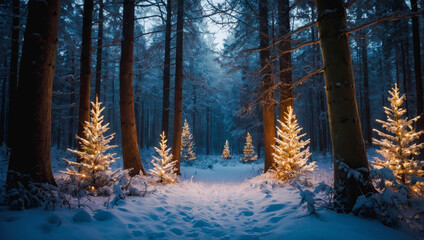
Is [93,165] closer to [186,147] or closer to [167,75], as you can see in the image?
[167,75]

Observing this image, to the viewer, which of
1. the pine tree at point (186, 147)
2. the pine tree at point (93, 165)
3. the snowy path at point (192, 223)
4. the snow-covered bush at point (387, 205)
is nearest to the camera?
the snowy path at point (192, 223)

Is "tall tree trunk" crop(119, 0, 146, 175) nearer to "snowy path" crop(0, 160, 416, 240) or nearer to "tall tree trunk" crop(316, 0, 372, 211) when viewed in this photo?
"snowy path" crop(0, 160, 416, 240)

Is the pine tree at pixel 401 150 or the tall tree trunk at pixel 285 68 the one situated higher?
the tall tree trunk at pixel 285 68

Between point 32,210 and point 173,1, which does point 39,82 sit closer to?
point 32,210

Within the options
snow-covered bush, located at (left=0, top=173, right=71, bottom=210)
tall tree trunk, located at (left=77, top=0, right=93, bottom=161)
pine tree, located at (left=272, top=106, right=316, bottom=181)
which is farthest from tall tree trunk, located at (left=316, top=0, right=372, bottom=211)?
tall tree trunk, located at (left=77, top=0, right=93, bottom=161)

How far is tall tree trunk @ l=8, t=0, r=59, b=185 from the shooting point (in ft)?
10.9

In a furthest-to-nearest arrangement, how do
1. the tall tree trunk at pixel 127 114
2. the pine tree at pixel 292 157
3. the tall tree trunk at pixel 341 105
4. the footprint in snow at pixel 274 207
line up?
the tall tree trunk at pixel 127 114 < the pine tree at pixel 292 157 < the footprint in snow at pixel 274 207 < the tall tree trunk at pixel 341 105

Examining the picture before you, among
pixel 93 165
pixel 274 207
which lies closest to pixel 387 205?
pixel 274 207

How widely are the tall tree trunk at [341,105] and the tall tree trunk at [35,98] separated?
5.35 metres

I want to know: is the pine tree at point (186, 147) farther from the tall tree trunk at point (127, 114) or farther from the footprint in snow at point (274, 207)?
the footprint in snow at point (274, 207)

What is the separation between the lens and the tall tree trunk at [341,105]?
3.22m

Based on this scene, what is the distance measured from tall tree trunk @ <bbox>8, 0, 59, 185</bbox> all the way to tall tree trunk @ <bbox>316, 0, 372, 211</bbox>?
535 centimetres

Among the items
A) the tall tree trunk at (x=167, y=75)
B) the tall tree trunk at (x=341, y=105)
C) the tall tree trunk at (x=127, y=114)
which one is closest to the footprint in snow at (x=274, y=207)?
the tall tree trunk at (x=341, y=105)

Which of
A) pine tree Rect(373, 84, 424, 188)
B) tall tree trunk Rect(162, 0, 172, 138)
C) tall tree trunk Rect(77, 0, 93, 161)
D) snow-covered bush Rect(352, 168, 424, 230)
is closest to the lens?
snow-covered bush Rect(352, 168, 424, 230)
